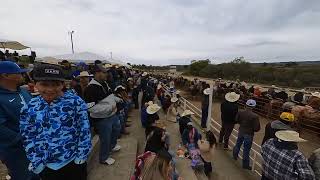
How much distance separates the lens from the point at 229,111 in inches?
316

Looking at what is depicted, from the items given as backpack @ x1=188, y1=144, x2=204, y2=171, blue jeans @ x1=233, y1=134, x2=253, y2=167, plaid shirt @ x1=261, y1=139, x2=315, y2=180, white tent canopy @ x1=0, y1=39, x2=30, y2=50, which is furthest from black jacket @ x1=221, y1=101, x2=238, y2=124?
white tent canopy @ x1=0, y1=39, x2=30, y2=50

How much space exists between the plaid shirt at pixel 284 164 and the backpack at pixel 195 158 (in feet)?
7.14

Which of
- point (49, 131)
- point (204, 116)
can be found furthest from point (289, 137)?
point (204, 116)

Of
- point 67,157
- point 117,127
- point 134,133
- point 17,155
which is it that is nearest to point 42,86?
point 67,157

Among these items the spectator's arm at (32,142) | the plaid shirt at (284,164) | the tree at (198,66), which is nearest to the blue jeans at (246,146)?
the plaid shirt at (284,164)

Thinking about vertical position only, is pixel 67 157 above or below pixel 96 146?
above

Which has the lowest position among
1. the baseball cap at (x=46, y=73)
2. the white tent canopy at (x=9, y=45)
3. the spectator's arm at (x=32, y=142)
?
the spectator's arm at (x=32, y=142)

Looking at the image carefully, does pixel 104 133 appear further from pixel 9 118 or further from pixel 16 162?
pixel 9 118

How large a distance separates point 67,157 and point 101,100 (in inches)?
85.5

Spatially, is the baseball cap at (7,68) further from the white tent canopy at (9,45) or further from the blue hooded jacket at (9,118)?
the white tent canopy at (9,45)

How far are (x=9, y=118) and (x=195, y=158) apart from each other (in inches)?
172

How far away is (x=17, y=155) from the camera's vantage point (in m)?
3.06

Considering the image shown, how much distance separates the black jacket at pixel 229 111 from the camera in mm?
8023

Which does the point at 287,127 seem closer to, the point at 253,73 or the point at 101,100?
the point at 101,100
